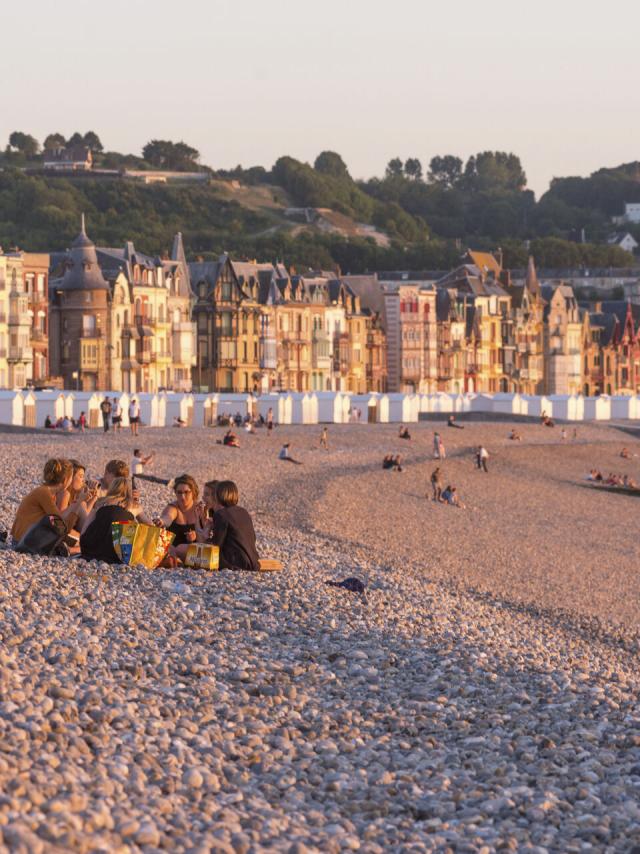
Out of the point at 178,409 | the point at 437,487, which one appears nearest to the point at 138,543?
the point at 437,487

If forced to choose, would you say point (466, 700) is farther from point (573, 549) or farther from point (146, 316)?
point (146, 316)

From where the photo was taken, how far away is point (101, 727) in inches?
476

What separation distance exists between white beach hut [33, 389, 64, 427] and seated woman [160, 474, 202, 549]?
4627 centimetres

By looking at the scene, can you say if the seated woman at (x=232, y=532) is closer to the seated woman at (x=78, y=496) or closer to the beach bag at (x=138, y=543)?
the beach bag at (x=138, y=543)

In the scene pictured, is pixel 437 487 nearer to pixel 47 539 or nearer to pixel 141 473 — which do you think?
pixel 141 473

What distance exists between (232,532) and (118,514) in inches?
55.7

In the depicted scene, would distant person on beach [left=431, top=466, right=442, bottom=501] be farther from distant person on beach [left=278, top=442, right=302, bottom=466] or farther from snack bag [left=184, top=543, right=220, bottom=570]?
snack bag [left=184, top=543, right=220, bottom=570]

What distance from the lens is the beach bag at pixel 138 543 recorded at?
1900 centimetres

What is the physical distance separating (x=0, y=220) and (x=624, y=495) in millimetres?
131636

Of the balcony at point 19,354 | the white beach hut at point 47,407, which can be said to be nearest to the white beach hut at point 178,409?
the white beach hut at point 47,407

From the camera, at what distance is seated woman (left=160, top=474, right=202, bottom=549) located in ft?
64.4

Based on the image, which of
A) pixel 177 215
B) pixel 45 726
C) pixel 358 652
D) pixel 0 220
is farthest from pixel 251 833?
pixel 177 215

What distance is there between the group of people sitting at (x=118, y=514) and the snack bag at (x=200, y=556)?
10cm

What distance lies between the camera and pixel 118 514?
1884cm
